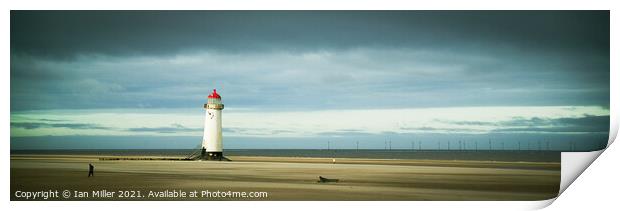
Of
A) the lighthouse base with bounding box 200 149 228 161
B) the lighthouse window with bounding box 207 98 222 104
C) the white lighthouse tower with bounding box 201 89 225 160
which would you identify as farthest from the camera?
the lighthouse base with bounding box 200 149 228 161

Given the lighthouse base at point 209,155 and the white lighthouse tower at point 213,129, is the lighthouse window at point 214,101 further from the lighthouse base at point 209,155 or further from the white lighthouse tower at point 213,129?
the lighthouse base at point 209,155

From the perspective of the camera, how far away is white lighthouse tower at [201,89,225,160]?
13789 millimetres

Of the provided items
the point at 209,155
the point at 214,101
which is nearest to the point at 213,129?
the point at 209,155

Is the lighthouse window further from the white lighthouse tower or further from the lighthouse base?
the lighthouse base

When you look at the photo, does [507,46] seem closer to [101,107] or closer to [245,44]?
[245,44]

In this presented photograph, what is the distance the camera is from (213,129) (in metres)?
14.8

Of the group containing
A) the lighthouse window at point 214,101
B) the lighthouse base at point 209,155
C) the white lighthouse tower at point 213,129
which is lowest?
the lighthouse base at point 209,155

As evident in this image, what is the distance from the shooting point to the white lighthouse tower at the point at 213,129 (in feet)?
45.2

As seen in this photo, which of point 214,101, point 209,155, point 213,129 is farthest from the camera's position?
Result: point 209,155

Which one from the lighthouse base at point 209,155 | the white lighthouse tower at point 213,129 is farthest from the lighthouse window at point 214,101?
the lighthouse base at point 209,155

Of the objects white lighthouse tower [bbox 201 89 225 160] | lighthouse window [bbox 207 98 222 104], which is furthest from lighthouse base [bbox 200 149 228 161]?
lighthouse window [bbox 207 98 222 104]

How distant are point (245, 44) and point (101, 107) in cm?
270

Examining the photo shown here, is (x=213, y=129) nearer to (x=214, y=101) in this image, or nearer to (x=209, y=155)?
(x=209, y=155)

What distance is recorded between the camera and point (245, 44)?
10977 mm
